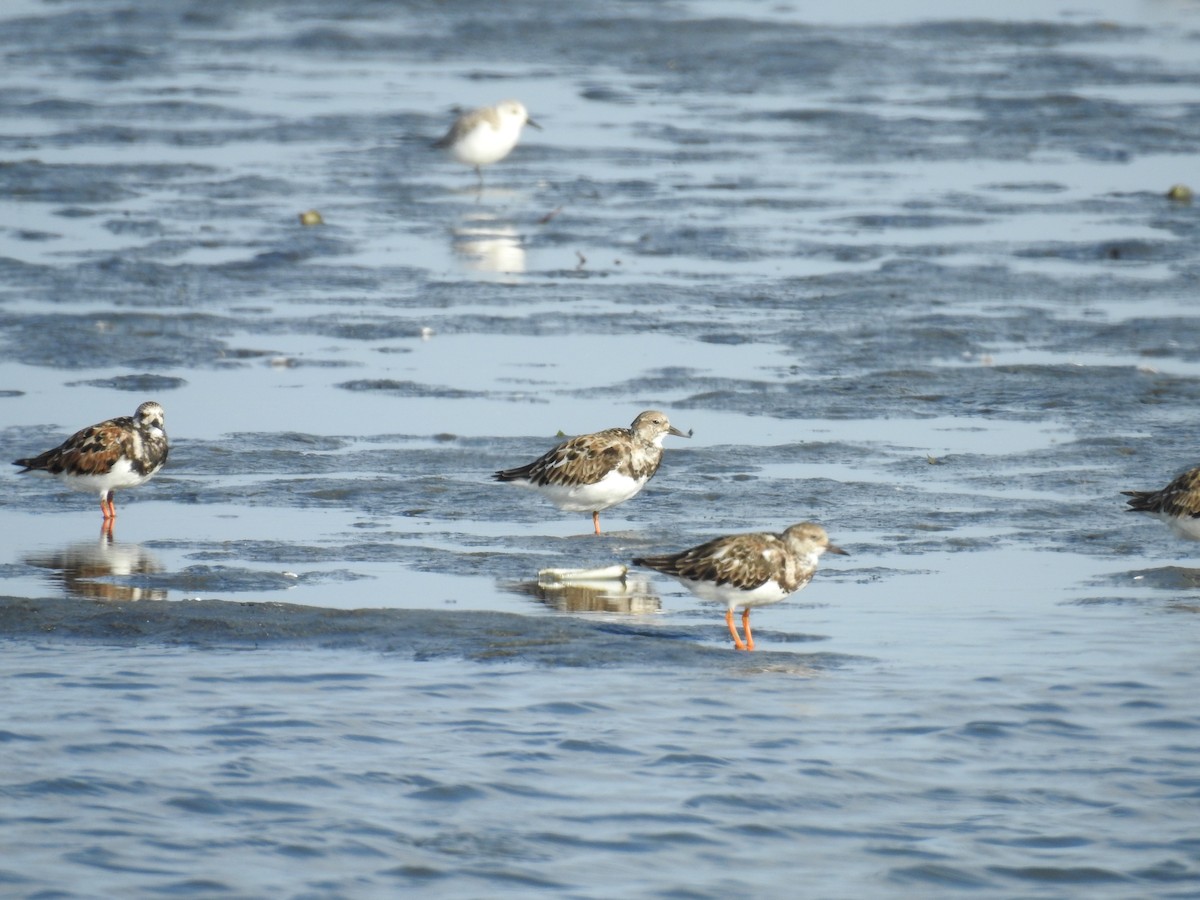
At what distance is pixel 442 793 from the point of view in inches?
348

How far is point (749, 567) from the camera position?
10.8 m

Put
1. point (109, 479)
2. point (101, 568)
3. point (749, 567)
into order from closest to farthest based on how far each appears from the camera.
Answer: point (749, 567), point (101, 568), point (109, 479)

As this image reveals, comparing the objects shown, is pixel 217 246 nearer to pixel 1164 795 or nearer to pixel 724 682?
pixel 724 682

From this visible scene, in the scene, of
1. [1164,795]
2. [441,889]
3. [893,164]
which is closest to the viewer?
[441,889]

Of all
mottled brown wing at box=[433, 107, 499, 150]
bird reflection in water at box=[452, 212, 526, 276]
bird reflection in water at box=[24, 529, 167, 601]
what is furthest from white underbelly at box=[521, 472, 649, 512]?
mottled brown wing at box=[433, 107, 499, 150]

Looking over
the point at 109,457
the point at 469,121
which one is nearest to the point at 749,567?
the point at 109,457

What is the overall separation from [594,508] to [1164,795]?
5326mm

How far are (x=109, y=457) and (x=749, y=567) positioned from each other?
4672mm

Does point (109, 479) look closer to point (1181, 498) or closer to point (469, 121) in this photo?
point (1181, 498)

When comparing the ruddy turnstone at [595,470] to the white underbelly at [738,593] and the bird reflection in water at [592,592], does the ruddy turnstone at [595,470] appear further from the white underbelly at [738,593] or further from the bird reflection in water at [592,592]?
the white underbelly at [738,593]

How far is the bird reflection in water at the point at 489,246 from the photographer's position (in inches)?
857

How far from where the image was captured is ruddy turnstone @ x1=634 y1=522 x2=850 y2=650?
35.3 feet

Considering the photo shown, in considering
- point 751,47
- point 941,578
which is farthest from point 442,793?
point 751,47

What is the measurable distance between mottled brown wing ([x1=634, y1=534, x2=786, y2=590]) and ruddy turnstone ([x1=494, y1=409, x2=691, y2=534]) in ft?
6.96
